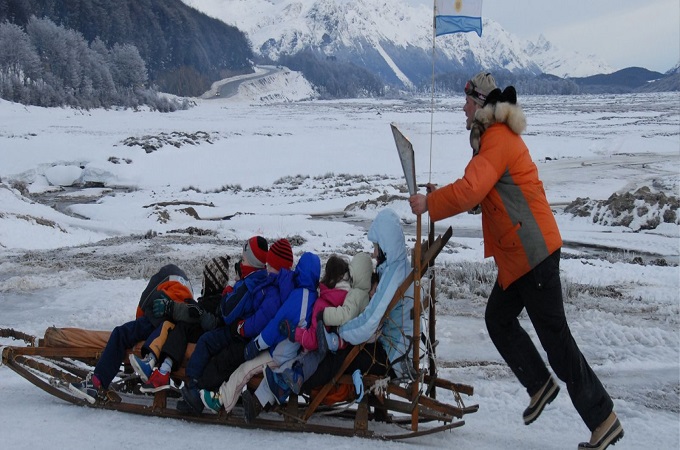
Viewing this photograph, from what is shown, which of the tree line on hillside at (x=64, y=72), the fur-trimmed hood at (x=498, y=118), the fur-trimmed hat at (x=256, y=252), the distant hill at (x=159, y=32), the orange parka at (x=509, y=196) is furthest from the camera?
the distant hill at (x=159, y=32)

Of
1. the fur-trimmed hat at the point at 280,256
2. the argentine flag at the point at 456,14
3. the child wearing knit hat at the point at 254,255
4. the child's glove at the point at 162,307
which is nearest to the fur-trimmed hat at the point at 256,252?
the child wearing knit hat at the point at 254,255

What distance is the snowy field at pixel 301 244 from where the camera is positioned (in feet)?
14.1

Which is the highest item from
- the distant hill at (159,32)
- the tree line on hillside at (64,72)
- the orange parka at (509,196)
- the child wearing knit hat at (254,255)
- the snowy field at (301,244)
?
the distant hill at (159,32)

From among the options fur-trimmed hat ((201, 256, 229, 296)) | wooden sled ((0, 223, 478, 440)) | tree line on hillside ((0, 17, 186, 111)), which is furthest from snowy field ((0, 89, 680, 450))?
tree line on hillside ((0, 17, 186, 111))

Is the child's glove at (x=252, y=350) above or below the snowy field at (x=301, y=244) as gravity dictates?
above

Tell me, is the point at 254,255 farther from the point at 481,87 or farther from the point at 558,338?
Answer: the point at 558,338

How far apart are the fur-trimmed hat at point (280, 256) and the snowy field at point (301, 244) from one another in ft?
3.78

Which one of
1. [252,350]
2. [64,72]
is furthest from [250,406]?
[64,72]

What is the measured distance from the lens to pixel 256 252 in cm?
478

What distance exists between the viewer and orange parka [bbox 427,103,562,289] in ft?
11.9

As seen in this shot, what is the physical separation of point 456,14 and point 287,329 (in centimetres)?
247

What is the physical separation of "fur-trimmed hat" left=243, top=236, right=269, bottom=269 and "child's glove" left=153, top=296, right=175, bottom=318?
0.66 metres

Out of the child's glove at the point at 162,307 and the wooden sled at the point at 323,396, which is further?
the child's glove at the point at 162,307

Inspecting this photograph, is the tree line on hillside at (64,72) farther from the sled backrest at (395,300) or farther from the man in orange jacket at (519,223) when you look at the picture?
the man in orange jacket at (519,223)
